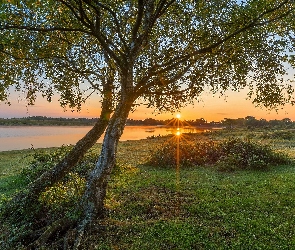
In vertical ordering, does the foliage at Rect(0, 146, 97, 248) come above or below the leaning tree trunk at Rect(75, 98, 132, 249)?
below

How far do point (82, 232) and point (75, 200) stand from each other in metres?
2.32

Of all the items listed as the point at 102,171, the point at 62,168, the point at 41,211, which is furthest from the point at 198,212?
the point at 41,211

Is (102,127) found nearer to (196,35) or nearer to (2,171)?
(196,35)

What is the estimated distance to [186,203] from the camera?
15336 millimetres

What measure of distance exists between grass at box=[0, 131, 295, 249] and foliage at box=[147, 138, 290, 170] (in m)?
2.65

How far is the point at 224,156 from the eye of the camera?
27.8 metres

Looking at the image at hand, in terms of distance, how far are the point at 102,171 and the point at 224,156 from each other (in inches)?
697

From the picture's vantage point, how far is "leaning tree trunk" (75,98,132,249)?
1264 centimetres

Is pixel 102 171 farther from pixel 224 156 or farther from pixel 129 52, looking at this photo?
pixel 224 156

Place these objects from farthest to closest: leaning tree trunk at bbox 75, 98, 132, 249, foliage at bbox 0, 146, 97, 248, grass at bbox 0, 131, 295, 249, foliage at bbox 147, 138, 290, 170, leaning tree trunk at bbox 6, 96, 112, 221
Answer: foliage at bbox 147, 138, 290, 170
leaning tree trunk at bbox 6, 96, 112, 221
leaning tree trunk at bbox 75, 98, 132, 249
foliage at bbox 0, 146, 97, 248
grass at bbox 0, 131, 295, 249

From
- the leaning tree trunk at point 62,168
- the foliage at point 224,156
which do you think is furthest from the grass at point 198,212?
the leaning tree trunk at point 62,168

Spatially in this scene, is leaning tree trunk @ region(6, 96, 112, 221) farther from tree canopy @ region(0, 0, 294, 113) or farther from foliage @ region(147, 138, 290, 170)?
foliage @ region(147, 138, 290, 170)

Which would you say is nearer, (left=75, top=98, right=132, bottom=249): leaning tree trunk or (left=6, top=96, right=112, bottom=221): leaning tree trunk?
(left=75, top=98, right=132, bottom=249): leaning tree trunk

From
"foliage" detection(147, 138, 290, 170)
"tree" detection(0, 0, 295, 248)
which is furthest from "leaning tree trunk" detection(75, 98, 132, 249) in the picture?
"foliage" detection(147, 138, 290, 170)
